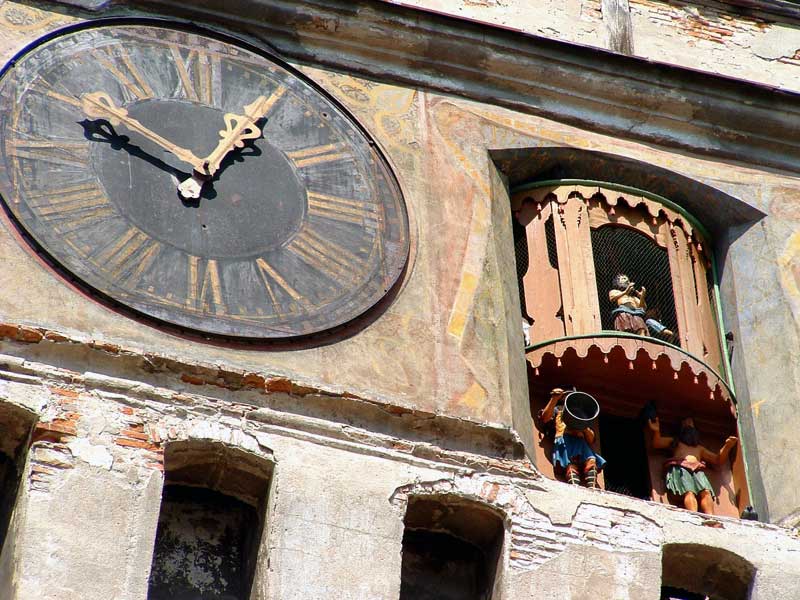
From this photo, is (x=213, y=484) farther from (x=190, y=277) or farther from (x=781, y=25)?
(x=781, y=25)

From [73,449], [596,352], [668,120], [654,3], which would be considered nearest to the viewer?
[73,449]

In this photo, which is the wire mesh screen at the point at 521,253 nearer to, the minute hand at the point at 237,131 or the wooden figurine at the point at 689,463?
the wooden figurine at the point at 689,463

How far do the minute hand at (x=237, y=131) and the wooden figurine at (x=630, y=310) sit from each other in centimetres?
241

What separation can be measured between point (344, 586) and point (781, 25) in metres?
6.62

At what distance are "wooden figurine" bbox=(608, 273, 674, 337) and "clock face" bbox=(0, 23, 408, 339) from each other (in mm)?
1451

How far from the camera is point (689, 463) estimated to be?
12602mm

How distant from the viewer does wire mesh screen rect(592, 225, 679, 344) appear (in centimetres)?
1333

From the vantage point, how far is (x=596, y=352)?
12.7 m

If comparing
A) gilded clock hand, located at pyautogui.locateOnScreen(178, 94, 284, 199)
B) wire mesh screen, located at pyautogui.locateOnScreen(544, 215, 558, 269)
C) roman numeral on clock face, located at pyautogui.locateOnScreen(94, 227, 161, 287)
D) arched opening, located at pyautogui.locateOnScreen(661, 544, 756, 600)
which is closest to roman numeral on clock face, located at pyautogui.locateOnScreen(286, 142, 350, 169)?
gilded clock hand, located at pyautogui.locateOnScreen(178, 94, 284, 199)

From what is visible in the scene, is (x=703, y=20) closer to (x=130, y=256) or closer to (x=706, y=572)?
(x=706, y=572)

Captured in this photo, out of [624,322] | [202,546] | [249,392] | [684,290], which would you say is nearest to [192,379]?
[249,392]

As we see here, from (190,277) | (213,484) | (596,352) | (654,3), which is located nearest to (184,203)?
(190,277)

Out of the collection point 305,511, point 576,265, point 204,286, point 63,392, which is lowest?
point 305,511

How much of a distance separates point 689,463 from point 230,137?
10.9 feet
